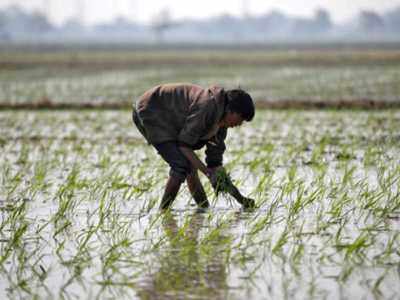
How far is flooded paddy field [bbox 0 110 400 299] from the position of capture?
147 inches

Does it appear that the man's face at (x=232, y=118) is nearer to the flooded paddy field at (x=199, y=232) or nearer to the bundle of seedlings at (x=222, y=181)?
the bundle of seedlings at (x=222, y=181)

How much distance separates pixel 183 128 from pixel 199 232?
0.68m

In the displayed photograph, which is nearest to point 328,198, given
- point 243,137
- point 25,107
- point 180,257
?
point 180,257

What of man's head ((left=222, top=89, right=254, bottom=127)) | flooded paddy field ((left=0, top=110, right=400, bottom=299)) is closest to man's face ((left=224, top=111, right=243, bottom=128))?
man's head ((left=222, top=89, right=254, bottom=127))

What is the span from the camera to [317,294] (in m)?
3.53

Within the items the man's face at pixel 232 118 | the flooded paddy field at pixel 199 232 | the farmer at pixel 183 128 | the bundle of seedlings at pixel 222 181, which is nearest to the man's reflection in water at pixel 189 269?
the flooded paddy field at pixel 199 232

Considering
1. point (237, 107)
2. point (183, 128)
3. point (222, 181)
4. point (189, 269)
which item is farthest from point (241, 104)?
point (189, 269)

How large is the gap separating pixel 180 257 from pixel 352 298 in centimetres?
106

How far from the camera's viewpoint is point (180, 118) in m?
5.20

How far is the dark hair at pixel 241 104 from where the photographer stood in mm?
4844

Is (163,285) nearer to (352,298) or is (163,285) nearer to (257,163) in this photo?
(352,298)

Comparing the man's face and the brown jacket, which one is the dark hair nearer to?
the man's face

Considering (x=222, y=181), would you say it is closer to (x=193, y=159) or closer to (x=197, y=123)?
(x=193, y=159)

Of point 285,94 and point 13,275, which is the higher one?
point 13,275
